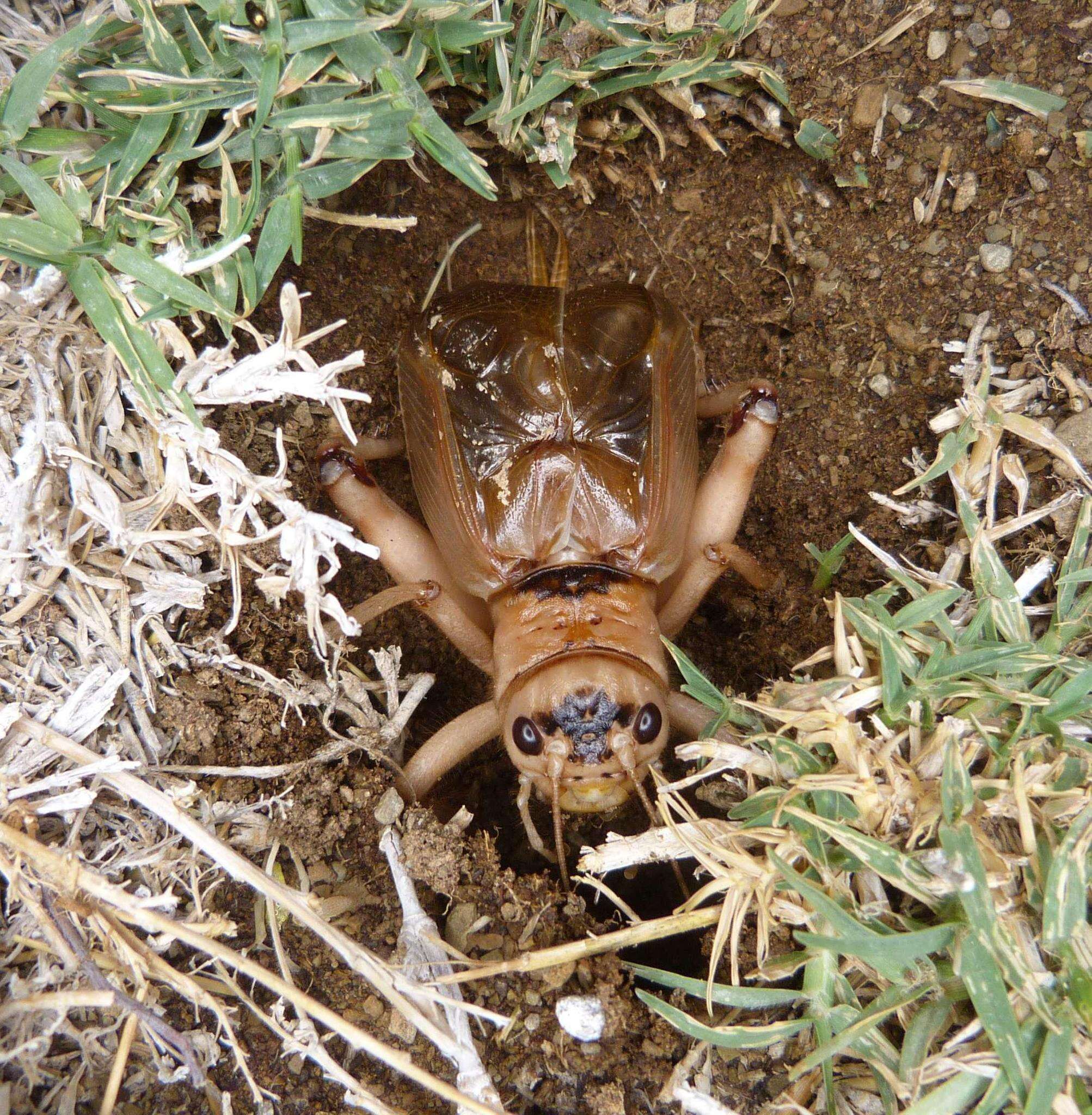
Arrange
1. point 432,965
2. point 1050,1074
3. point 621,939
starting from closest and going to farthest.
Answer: point 1050,1074, point 621,939, point 432,965

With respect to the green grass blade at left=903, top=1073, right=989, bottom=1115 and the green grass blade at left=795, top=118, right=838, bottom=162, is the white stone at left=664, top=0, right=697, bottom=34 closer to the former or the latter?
the green grass blade at left=795, top=118, right=838, bottom=162

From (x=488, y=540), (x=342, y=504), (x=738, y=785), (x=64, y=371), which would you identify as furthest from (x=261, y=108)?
(x=738, y=785)

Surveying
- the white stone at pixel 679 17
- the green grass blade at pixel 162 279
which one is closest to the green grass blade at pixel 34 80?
the green grass blade at pixel 162 279

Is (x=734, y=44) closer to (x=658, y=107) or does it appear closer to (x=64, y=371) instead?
(x=658, y=107)

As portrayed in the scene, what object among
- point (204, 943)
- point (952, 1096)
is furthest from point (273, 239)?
point (952, 1096)

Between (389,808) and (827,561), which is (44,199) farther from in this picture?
(827,561)

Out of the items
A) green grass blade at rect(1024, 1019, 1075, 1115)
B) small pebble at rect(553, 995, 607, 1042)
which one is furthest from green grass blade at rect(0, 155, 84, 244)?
green grass blade at rect(1024, 1019, 1075, 1115)
